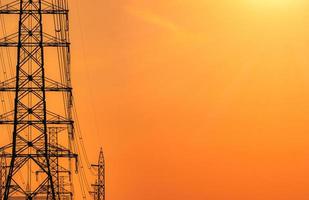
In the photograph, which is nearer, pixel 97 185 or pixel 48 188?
pixel 48 188

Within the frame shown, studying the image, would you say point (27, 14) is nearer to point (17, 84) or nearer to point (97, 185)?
point (17, 84)

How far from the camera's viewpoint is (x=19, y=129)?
6141 cm

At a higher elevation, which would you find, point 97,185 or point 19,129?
point 97,185

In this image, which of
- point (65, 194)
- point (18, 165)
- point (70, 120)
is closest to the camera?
point (18, 165)

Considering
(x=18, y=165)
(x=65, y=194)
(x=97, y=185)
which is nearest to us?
(x=18, y=165)

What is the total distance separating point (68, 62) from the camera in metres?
69.4

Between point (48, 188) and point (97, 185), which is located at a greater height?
A: point (97, 185)

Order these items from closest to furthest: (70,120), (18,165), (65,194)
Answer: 1. (18,165)
2. (70,120)
3. (65,194)

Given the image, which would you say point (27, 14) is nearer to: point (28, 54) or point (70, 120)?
point (28, 54)

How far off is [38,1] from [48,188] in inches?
514

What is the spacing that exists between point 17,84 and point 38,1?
6215mm

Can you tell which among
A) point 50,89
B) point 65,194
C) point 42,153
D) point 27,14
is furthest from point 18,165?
point 65,194

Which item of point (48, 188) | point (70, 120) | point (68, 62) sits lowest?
point (48, 188)

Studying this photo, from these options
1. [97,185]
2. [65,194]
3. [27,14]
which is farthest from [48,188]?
[97,185]
